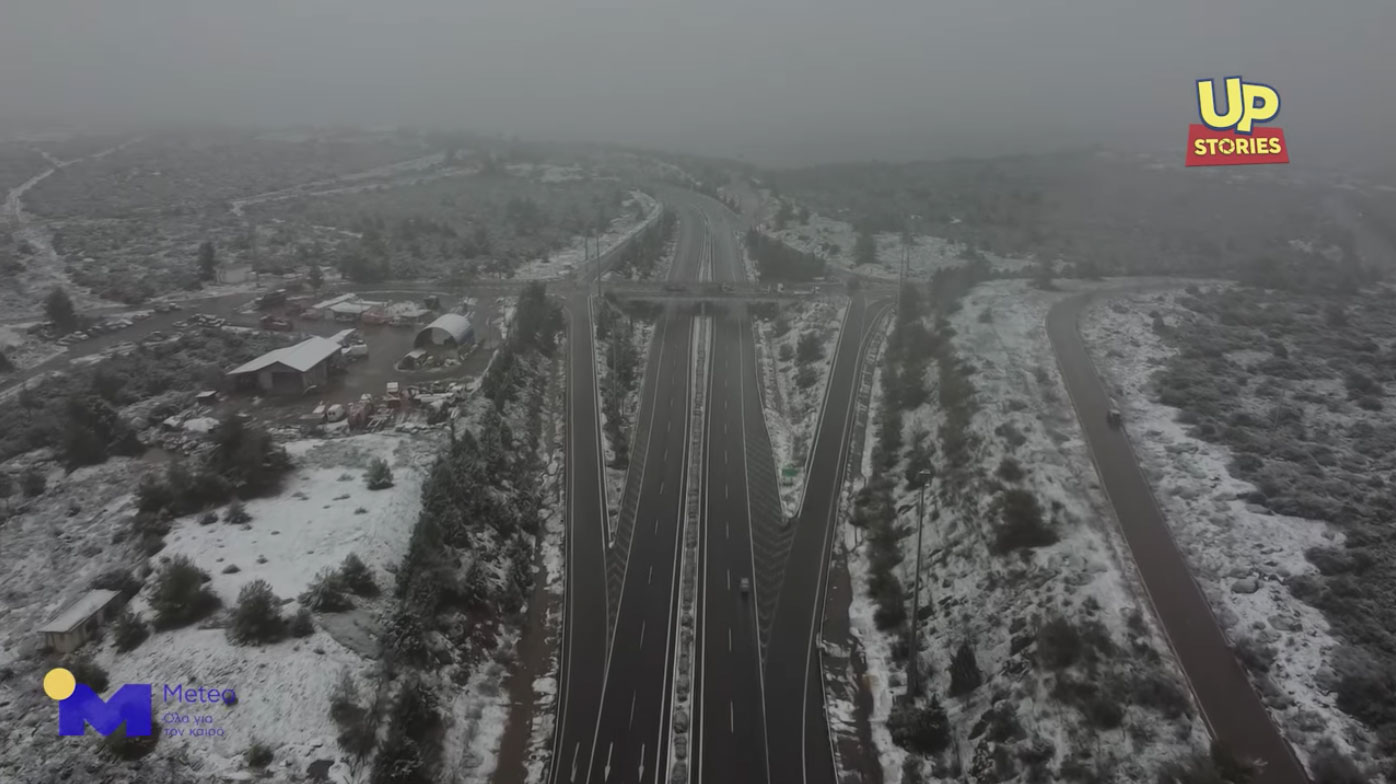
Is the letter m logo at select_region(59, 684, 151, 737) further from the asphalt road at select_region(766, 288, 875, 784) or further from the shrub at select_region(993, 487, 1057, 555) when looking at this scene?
the shrub at select_region(993, 487, 1057, 555)

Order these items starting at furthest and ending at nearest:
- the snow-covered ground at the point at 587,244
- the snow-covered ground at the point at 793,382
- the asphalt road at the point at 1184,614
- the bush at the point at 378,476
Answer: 1. the snow-covered ground at the point at 587,244
2. the snow-covered ground at the point at 793,382
3. the bush at the point at 378,476
4. the asphalt road at the point at 1184,614

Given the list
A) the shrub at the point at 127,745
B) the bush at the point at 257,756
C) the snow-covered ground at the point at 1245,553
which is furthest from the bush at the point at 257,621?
the snow-covered ground at the point at 1245,553

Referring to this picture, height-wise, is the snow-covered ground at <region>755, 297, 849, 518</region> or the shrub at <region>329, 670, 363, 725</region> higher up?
the snow-covered ground at <region>755, 297, 849, 518</region>

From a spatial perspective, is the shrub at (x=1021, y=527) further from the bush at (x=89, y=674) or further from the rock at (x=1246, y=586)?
the bush at (x=89, y=674)

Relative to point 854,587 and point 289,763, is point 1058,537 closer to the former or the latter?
point 854,587

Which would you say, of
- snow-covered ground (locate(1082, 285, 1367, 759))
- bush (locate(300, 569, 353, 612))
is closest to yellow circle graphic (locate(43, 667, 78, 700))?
bush (locate(300, 569, 353, 612))

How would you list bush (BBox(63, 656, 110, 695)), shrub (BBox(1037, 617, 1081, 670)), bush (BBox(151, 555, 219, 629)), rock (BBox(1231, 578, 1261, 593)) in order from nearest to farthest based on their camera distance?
bush (BBox(63, 656, 110, 695)) → shrub (BBox(1037, 617, 1081, 670)) → bush (BBox(151, 555, 219, 629)) → rock (BBox(1231, 578, 1261, 593))

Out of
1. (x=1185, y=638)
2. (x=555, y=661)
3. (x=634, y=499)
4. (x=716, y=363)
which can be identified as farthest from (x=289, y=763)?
(x=716, y=363)
